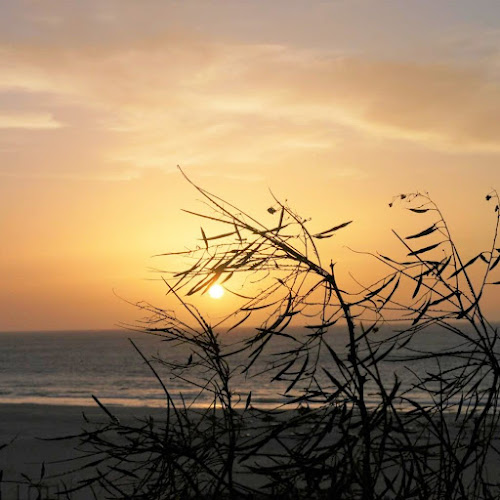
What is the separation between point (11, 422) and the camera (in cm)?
2395

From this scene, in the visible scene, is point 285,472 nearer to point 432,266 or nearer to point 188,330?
point 188,330

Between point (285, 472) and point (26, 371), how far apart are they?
70237mm

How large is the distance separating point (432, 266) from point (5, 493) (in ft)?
36.2

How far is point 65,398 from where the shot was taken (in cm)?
3909

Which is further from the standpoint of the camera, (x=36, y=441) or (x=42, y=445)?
(x=36, y=441)

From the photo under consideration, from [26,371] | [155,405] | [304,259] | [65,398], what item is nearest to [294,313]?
[304,259]

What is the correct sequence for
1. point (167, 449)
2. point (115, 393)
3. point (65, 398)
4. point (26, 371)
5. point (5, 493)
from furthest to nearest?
point (26, 371) → point (115, 393) → point (65, 398) → point (5, 493) → point (167, 449)

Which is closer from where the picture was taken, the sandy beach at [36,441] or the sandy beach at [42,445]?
the sandy beach at [42,445]

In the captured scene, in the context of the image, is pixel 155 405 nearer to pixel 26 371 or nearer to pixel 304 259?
pixel 304 259

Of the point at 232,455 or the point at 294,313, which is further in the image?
the point at 294,313

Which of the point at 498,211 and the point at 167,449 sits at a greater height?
the point at 498,211

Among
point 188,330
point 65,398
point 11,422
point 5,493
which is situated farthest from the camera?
point 65,398

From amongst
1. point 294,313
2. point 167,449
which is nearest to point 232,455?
point 167,449

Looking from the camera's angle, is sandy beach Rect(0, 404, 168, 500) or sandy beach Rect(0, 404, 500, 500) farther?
sandy beach Rect(0, 404, 168, 500)
